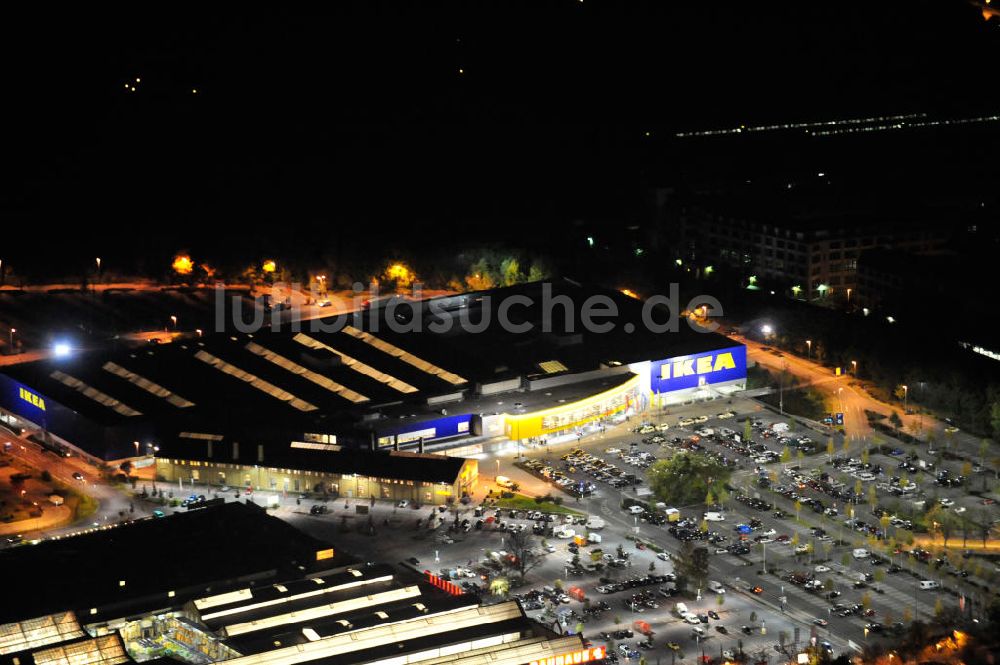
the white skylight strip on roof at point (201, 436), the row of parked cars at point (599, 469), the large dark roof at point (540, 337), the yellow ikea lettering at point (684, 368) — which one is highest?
the large dark roof at point (540, 337)

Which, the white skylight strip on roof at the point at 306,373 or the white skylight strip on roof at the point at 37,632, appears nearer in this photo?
the white skylight strip on roof at the point at 37,632

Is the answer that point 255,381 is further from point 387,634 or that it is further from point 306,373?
point 387,634

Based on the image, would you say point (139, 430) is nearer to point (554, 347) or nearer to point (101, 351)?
point (101, 351)

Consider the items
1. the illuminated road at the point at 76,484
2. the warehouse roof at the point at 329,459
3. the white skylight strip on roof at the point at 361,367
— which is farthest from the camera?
the white skylight strip on roof at the point at 361,367

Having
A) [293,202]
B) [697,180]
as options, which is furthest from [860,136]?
[293,202]

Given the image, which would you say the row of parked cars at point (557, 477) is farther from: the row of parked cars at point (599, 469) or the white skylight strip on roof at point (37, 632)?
the white skylight strip on roof at point (37, 632)

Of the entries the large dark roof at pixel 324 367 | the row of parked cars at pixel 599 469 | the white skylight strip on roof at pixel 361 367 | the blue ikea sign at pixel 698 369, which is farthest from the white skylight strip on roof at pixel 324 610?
the blue ikea sign at pixel 698 369
